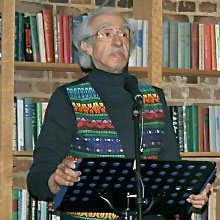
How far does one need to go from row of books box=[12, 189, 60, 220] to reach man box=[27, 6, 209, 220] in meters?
0.97

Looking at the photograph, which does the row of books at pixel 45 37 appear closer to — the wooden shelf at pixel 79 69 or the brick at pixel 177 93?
the wooden shelf at pixel 79 69

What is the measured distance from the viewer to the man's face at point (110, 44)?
7.80ft

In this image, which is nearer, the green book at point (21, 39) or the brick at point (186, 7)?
the green book at point (21, 39)

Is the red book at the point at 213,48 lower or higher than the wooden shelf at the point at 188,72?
higher

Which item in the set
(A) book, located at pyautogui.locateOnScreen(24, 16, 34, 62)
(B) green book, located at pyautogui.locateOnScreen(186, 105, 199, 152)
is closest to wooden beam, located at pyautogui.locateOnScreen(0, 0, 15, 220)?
(A) book, located at pyautogui.locateOnScreen(24, 16, 34, 62)

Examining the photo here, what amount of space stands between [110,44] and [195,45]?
1213 mm

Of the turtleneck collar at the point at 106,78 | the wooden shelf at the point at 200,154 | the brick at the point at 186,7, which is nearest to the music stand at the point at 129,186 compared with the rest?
the turtleneck collar at the point at 106,78

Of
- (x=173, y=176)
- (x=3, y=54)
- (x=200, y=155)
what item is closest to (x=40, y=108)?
(x=3, y=54)

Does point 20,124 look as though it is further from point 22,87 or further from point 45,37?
point 45,37

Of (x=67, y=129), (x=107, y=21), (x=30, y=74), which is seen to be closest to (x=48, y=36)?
(x=30, y=74)

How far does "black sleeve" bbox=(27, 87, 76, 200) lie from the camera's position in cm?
221

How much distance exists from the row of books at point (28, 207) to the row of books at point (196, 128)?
31.2 inches

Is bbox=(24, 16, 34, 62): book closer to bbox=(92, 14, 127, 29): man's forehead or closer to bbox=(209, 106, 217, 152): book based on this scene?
bbox=(92, 14, 127, 29): man's forehead

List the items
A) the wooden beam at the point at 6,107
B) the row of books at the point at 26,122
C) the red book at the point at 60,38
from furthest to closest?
the red book at the point at 60,38 < the row of books at the point at 26,122 < the wooden beam at the point at 6,107
